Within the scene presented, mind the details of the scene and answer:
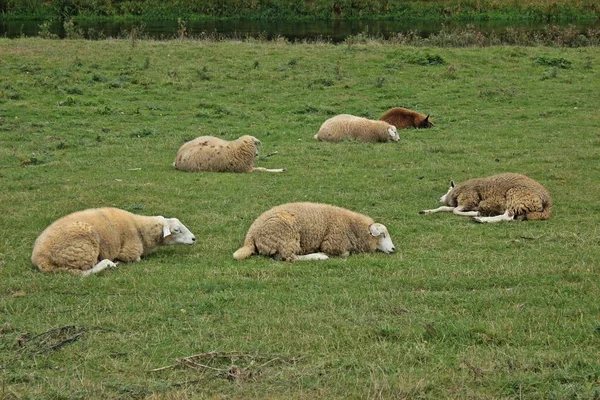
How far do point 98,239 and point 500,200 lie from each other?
604 cm

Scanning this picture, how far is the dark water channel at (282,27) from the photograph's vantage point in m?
43.6

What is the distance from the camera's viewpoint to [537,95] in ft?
79.0

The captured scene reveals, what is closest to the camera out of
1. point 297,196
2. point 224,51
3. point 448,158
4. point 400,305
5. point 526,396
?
point 526,396

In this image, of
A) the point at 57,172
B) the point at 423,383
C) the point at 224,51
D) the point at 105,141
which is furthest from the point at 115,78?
the point at 423,383

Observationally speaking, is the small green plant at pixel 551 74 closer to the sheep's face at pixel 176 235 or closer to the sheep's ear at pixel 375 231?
the sheep's ear at pixel 375 231

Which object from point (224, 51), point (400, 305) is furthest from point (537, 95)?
point (400, 305)

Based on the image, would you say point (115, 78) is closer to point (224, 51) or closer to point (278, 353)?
point (224, 51)

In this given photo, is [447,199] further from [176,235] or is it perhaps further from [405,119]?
[405,119]

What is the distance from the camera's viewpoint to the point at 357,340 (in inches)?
257

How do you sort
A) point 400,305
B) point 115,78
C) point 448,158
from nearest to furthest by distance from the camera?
1. point 400,305
2. point 448,158
3. point 115,78

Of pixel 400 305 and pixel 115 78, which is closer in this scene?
pixel 400 305

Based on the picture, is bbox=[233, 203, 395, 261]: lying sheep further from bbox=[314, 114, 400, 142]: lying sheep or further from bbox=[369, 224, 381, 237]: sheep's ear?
bbox=[314, 114, 400, 142]: lying sheep

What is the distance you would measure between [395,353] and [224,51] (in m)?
25.1

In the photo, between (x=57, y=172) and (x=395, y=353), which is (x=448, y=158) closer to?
(x=57, y=172)
